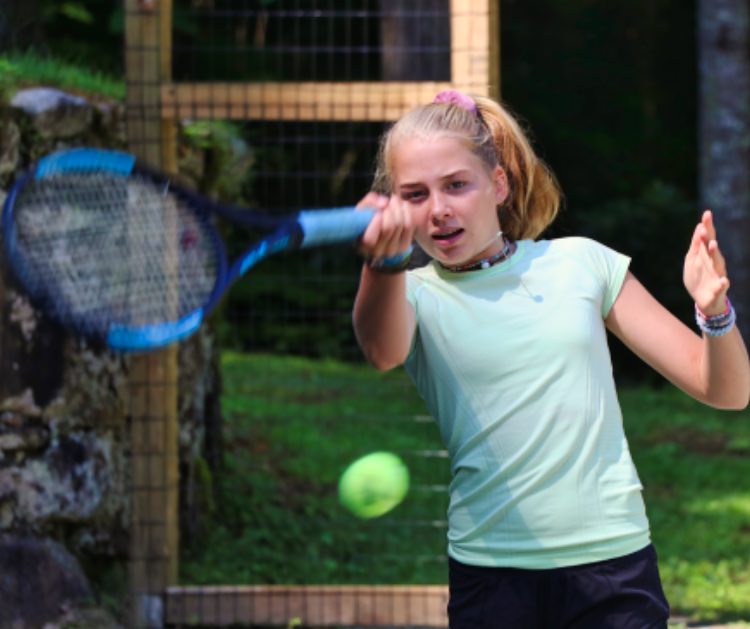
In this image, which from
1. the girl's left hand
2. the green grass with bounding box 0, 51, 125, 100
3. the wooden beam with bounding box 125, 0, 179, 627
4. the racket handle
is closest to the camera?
the girl's left hand

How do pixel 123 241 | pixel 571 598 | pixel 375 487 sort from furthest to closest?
1. pixel 375 487
2. pixel 123 241
3. pixel 571 598

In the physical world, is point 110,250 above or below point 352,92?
below

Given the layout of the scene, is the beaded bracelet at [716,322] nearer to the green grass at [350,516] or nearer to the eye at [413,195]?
the eye at [413,195]

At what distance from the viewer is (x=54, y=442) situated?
4664 mm

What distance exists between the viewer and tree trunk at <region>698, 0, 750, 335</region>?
10805 millimetres

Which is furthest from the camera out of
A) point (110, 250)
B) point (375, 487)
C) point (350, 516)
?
point (350, 516)

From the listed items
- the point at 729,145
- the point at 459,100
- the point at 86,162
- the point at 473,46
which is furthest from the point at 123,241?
the point at 729,145

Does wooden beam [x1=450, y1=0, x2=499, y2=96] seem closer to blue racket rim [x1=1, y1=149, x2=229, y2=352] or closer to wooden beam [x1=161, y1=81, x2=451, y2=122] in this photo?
wooden beam [x1=161, y1=81, x2=451, y2=122]

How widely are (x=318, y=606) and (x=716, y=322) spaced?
264cm

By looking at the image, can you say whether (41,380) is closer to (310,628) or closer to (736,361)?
(310,628)

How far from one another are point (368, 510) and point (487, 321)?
1.92 m

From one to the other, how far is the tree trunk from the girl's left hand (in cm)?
846

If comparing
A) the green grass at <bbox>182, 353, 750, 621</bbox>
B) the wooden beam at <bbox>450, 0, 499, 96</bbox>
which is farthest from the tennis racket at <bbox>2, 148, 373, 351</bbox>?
the green grass at <bbox>182, 353, 750, 621</bbox>

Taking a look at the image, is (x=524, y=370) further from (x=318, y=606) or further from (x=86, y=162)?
(x=318, y=606)
